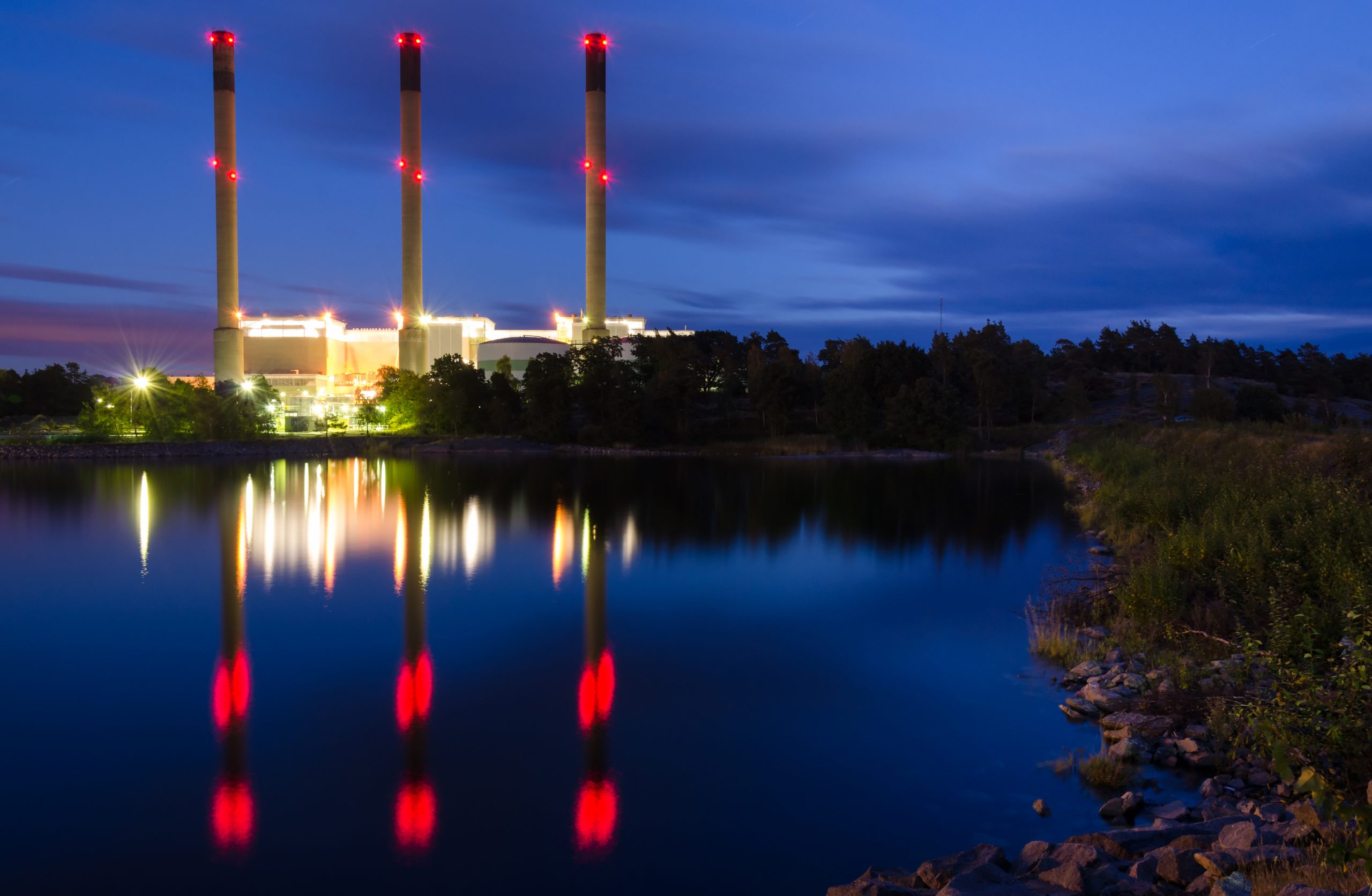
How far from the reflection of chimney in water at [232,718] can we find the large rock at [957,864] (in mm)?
4680

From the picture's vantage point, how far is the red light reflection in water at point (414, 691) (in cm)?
922

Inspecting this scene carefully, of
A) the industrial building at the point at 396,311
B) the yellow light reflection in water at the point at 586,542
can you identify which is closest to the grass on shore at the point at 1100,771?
the yellow light reflection in water at the point at 586,542

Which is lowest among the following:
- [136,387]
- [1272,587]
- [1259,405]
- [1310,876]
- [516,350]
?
[1310,876]

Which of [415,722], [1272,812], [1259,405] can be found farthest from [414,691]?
[1259,405]

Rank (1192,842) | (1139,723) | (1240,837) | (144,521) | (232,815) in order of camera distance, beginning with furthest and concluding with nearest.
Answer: (144,521) < (1139,723) < (232,815) < (1192,842) < (1240,837)

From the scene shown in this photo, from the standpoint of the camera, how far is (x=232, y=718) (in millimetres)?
9203

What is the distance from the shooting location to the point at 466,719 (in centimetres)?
912

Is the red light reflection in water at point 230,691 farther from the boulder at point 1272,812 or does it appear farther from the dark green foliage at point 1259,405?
the dark green foliage at point 1259,405

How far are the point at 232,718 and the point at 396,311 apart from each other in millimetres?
88012

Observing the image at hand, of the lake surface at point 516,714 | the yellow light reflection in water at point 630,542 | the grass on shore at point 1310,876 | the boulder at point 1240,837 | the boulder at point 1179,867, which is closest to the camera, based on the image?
the grass on shore at point 1310,876

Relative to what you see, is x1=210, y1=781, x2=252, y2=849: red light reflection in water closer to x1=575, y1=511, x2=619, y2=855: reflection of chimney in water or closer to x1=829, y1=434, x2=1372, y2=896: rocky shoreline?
A: x1=575, y1=511, x2=619, y2=855: reflection of chimney in water

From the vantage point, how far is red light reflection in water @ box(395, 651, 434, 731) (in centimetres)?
922

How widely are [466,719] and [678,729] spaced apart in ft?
6.98

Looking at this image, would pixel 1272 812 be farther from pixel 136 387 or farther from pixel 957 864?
pixel 136 387
